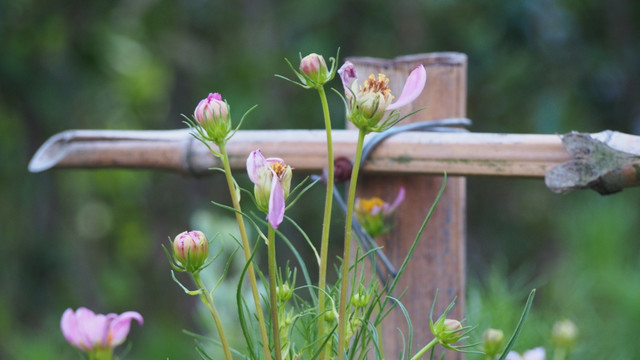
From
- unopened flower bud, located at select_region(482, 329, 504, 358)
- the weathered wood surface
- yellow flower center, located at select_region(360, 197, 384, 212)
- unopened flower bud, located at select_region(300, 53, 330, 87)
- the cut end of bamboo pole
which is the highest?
unopened flower bud, located at select_region(300, 53, 330, 87)

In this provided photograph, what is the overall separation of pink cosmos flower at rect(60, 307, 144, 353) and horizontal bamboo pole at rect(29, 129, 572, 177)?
0.27 meters

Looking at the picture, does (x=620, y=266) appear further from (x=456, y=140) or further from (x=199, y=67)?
(x=199, y=67)

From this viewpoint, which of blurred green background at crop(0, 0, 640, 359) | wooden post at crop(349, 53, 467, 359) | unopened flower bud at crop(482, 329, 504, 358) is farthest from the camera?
blurred green background at crop(0, 0, 640, 359)

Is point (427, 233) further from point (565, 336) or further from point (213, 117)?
point (213, 117)

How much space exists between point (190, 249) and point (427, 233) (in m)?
0.33

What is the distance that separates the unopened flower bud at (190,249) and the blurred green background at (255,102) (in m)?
0.77

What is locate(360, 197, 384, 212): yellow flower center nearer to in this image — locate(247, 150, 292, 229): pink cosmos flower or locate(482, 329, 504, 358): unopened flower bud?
locate(482, 329, 504, 358): unopened flower bud

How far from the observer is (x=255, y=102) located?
2324mm

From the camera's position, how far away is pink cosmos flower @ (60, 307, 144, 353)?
1.24ft

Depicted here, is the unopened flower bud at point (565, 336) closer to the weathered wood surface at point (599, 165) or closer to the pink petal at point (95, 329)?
the weathered wood surface at point (599, 165)

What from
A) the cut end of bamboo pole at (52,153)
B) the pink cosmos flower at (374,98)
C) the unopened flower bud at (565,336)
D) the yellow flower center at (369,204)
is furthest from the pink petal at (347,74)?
the cut end of bamboo pole at (52,153)

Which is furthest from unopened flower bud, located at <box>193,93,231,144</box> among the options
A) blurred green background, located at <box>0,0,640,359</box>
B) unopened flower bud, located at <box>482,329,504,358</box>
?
blurred green background, located at <box>0,0,640,359</box>

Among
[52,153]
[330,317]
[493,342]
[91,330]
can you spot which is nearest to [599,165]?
[493,342]

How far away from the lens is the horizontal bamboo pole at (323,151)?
1.86ft
